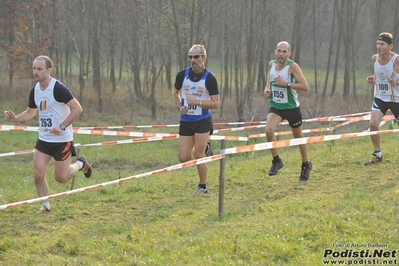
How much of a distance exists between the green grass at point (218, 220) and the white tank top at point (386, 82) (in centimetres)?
121

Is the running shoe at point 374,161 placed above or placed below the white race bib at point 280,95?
below

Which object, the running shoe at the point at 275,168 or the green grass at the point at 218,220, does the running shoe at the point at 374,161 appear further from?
the running shoe at the point at 275,168

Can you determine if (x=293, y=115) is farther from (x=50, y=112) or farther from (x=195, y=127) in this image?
(x=50, y=112)

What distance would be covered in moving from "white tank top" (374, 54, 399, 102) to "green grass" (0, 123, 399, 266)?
3.97ft

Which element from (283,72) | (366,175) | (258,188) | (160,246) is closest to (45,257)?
(160,246)

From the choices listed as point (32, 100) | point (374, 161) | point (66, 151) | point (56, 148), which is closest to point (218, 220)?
point (66, 151)

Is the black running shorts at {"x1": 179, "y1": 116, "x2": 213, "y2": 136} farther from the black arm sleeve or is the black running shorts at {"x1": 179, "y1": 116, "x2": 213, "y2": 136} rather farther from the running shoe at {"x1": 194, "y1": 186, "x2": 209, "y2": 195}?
the black arm sleeve

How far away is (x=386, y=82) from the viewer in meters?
9.59

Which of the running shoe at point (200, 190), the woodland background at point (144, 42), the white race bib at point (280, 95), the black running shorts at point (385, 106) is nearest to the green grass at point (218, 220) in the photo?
the running shoe at point (200, 190)

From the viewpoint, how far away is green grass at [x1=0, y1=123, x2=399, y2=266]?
5402 millimetres

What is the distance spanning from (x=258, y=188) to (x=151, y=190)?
1691 mm

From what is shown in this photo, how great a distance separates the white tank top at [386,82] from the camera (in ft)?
31.2

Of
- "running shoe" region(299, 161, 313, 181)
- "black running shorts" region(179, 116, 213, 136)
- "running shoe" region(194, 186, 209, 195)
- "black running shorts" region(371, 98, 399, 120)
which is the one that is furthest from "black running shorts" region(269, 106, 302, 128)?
"black running shorts" region(371, 98, 399, 120)

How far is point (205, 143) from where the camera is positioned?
8.24m
